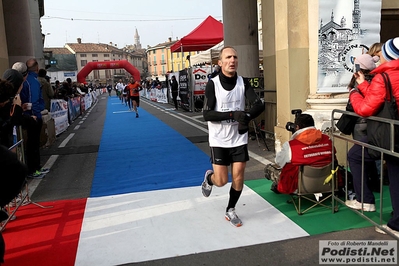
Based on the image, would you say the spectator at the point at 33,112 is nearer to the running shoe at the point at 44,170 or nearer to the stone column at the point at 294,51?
the running shoe at the point at 44,170

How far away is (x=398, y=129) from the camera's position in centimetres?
346

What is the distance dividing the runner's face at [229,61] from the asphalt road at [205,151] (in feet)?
6.10

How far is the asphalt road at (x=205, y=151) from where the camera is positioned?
11.8 feet

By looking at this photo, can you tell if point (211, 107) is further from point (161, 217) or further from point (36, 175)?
point (36, 175)

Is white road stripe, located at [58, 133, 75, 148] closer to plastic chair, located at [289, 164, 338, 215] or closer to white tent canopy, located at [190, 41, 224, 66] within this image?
white tent canopy, located at [190, 41, 224, 66]

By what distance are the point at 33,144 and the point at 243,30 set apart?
7.30 metres

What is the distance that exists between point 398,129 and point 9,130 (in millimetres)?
4495

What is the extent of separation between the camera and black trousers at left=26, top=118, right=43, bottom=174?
662 centimetres

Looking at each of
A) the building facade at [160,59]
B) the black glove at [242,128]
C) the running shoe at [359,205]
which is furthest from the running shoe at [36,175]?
the building facade at [160,59]

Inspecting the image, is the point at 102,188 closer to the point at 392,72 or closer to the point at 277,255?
the point at 277,255

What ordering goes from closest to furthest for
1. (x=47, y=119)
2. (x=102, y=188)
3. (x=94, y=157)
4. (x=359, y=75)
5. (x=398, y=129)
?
(x=398, y=129)
(x=359, y=75)
(x=102, y=188)
(x=94, y=157)
(x=47, y=119)

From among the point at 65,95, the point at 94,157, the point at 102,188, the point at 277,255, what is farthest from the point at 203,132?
the point at 277,255

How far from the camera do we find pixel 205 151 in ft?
28.7

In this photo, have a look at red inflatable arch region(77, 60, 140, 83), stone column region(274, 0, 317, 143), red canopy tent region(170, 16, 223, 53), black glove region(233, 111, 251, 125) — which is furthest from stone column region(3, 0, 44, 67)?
red inflatable arch region(77, 60, 140, 83)
